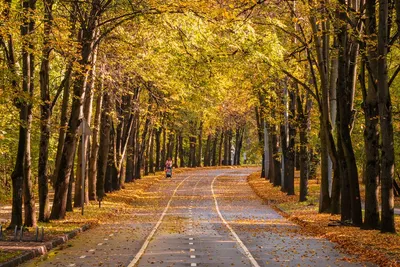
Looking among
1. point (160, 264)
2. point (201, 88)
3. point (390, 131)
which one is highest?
point (201, 88)

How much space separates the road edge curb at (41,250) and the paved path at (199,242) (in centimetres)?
26

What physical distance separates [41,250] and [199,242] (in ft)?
16.2

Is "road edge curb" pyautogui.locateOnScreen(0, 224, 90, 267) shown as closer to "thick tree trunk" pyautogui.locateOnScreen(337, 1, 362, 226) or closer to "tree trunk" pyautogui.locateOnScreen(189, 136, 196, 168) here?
"thick tree trunk" pyautogui.locateOnScreen(337, 1, 362, 226)

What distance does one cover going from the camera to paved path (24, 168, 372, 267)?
1586cm

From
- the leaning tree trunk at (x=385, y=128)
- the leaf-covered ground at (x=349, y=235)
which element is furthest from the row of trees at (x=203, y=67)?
the leaf-covered ground at (x=349, y=235)

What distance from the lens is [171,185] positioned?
192 feet

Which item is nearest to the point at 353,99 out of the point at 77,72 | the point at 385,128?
the point at 385,128

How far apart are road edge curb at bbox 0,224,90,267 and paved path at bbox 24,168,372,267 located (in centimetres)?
26

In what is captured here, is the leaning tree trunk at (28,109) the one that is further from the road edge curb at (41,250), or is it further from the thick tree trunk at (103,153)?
the thick tree trunk at (103,153)

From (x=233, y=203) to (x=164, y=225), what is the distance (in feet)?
47.0

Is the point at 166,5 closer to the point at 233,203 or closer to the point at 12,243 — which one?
the point at 12,243

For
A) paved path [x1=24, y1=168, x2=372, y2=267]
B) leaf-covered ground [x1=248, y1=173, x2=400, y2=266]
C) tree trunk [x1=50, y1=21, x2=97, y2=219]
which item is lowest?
paved path [x1=24, y1=168, x2=372, y2=267]

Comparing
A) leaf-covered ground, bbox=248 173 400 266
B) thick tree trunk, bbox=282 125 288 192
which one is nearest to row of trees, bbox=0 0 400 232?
thick tree trunk, bbox=282 125 288 192

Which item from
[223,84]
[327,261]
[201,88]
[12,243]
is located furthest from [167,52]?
[327,261]
